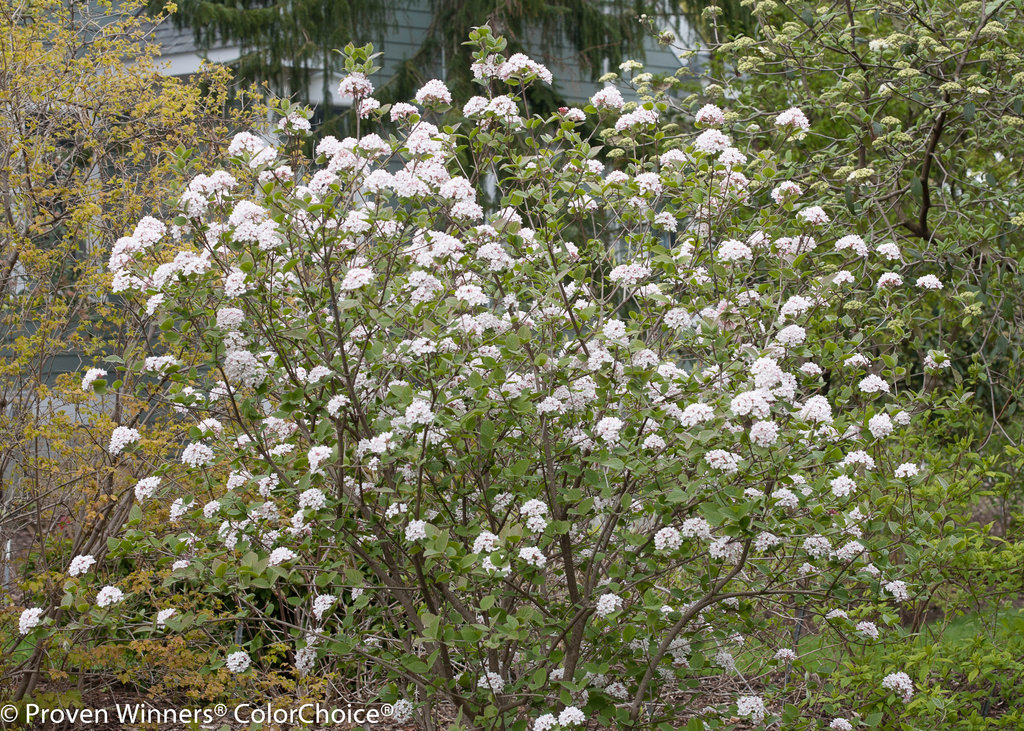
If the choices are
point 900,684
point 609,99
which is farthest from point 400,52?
point 900,684

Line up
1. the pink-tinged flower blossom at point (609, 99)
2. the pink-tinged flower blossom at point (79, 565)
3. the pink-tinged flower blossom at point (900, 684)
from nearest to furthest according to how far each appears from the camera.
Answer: the pink-tinged flower blossom at point (79, 565), the pink-tinged flower blossom at point (609, 99), the pink-tinged flower blossom at point (900, 684)

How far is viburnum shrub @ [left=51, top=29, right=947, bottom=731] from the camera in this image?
2754 millimetres

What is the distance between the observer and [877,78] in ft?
16.7

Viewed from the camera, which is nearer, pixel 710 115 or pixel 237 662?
pixel 237 662

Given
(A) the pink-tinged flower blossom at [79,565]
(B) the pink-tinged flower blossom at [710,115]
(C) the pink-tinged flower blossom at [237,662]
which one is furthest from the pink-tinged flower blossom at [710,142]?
(A) the pink-tinged flower blossom at [79,565]

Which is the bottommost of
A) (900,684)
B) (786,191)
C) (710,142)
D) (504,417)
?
(900,684)

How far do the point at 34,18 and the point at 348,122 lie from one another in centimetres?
382

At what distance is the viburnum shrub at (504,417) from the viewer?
2754 millimetres

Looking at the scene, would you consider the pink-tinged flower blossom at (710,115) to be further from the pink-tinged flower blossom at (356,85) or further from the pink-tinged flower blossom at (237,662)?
the pink-tinged flower blossom at (237,662)

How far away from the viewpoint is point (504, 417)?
9.93 ft

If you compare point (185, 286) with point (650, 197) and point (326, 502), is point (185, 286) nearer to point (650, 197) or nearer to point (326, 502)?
point (326, 502)

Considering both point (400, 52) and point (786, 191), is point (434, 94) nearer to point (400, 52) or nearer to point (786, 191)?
point (786, 191)

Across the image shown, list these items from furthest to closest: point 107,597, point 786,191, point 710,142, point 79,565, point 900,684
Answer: point 900,684, point 786,191, point 710,142, point 79,565, point 107,597

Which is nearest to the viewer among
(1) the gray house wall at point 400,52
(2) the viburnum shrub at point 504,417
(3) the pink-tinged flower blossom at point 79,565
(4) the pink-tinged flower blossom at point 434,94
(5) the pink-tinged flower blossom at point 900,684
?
(2) the viburnum shrub at point 504,417
